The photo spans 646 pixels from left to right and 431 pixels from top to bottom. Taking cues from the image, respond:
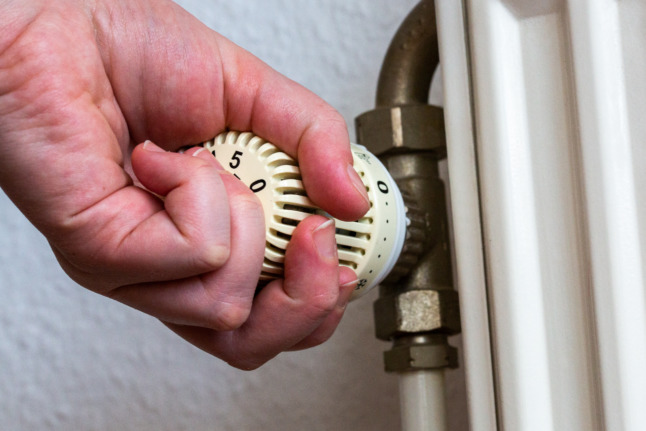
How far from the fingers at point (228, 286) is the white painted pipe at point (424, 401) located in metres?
0.14

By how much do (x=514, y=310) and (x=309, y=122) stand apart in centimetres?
11

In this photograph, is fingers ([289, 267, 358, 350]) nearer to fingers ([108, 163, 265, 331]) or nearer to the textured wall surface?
fingers ([108, 163, 265, 331])

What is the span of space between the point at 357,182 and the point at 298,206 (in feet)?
0.08

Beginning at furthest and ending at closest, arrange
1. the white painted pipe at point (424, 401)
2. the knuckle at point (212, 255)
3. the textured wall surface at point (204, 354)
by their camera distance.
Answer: the textured wall surface at point (204, 354) < the white painted pipe at point (424, 401) < the knuckle at point (212, 255)

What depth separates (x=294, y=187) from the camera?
0.28m

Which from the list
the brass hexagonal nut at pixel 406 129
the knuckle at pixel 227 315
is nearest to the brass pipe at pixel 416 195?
the brass hexagonal nut at pixel 406 129

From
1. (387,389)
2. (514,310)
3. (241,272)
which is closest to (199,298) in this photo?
(241,272)

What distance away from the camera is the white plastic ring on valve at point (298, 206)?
271 millimetres

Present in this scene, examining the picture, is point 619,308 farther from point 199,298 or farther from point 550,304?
point 199,298

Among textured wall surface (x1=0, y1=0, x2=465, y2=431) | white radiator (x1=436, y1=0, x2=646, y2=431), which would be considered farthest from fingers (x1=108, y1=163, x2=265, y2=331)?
textured wall surface (x1=0, y1=0, x2=465, y2=431)

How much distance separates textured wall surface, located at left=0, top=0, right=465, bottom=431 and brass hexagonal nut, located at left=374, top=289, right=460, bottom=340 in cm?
11

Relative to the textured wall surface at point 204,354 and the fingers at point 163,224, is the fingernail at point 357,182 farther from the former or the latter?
the textured wall surface at point 204,354

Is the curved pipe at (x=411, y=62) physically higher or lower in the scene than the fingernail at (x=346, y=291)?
higher

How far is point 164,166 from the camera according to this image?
25 centimetres
